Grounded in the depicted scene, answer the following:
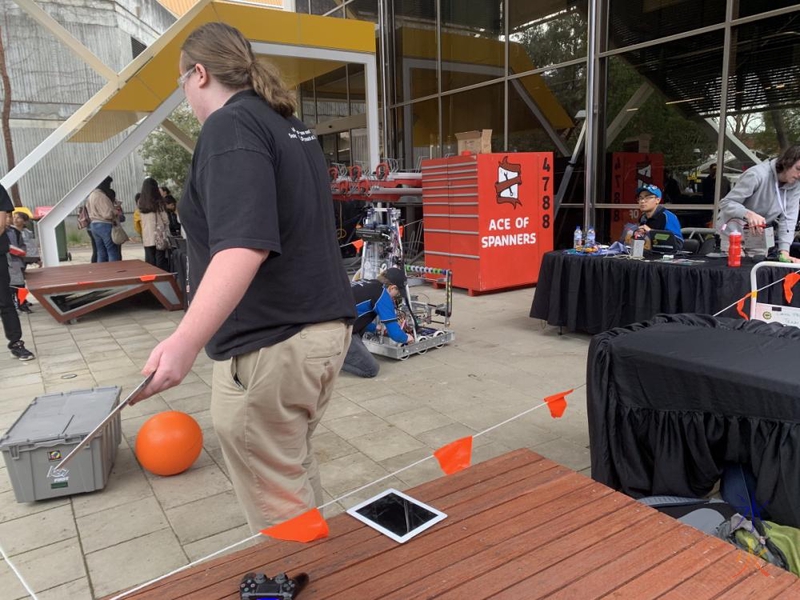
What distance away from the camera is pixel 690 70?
8.61 meters

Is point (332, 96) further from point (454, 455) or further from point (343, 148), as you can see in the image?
point (454, 455)

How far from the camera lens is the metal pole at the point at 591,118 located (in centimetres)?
930

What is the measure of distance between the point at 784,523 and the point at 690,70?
8.26 meters

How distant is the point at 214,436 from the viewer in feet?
12.9

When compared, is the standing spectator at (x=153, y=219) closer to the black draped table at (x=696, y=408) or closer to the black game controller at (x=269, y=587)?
the black draped table at (x=696, y=408)

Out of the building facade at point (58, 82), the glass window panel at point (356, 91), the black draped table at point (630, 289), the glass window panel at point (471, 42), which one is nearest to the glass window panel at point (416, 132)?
the glass window panel at point (471, 42)

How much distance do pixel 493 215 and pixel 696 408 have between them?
614cm

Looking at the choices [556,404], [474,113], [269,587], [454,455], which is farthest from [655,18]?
Answer: [269,587]

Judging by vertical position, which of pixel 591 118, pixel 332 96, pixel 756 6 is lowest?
pixel 591 118

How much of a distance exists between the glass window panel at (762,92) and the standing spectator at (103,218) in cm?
969

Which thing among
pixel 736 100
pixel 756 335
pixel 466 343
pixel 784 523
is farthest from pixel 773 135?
pixel 784 523

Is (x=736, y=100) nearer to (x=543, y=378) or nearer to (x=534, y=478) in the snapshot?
(x=543, y=378)

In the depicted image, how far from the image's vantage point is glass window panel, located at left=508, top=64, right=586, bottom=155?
9984mm

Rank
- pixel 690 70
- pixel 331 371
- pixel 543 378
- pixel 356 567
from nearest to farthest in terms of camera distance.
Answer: pixel 356 567 → pixel 331 371 → pixel 543 378 → pixel 690 70
